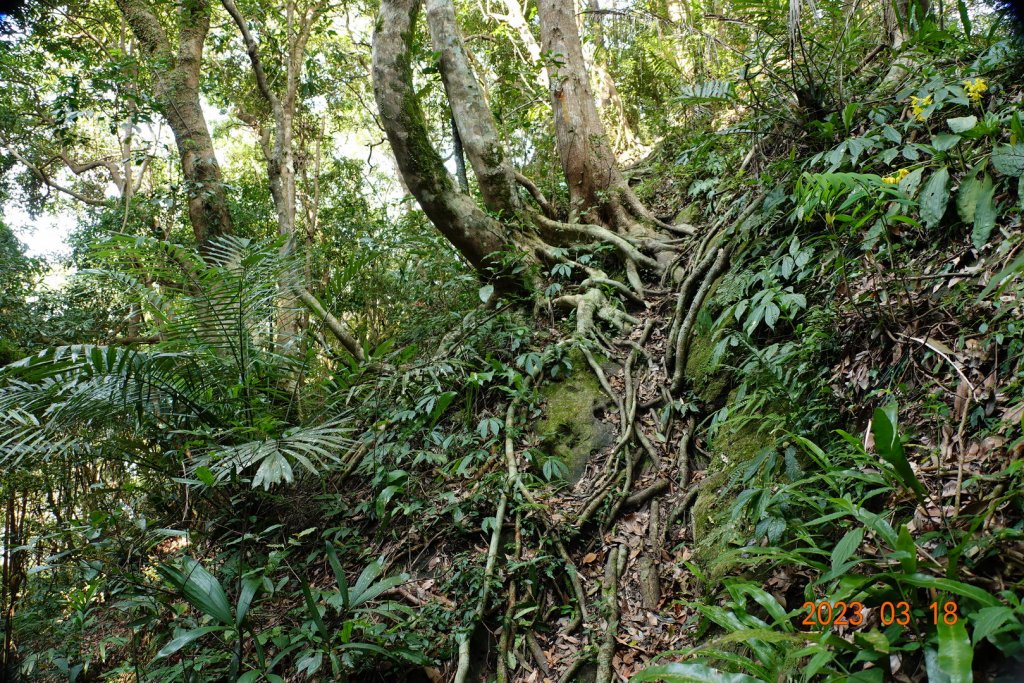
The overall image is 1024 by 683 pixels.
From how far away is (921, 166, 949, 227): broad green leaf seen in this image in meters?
2.41

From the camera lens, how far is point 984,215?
2.25 m

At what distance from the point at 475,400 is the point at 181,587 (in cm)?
229

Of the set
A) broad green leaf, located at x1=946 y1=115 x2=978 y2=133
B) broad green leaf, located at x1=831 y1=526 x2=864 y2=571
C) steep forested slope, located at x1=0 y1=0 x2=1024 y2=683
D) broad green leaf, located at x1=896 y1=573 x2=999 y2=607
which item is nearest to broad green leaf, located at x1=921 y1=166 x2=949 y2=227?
steep forested slope, located at x1=0 y1=0 x2=1024 y2=683

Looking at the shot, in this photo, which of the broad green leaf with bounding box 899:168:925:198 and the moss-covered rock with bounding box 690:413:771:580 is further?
the broad green leaf with bounding box 899:168:925:198

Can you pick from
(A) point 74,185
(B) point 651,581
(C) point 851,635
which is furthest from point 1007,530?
(A) point 74,185

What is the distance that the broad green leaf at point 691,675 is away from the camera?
1535mm

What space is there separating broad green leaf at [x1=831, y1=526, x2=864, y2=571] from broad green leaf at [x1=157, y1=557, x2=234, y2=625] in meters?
2.48

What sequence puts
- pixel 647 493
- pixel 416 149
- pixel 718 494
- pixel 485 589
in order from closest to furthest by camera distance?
pixel 718 494, pixel 485 589, pixel 647 493, pixel 416 149

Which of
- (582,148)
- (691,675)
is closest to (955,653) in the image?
Answer: (691,675)

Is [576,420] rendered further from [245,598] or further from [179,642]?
[179,642]

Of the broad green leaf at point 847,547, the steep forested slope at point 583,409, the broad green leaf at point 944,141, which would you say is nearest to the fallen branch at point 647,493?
the steep forested slope at point 583,409

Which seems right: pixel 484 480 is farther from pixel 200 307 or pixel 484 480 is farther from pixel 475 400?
pixel 200 307

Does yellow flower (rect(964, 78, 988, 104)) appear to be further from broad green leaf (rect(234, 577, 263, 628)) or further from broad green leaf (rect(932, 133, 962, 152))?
broad green leaf (rect(234, 577, 263, 628))
